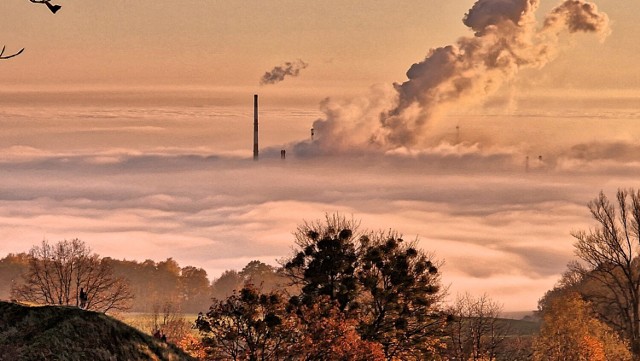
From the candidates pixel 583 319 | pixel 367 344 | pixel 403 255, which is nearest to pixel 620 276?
pixel 583 319

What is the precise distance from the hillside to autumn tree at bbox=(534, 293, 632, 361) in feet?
239

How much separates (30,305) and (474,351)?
6526 centimetres

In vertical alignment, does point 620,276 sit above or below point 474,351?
above

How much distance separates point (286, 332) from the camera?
6462cm

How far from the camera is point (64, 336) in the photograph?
137 ft

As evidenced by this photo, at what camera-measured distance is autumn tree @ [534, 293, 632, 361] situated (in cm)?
10631

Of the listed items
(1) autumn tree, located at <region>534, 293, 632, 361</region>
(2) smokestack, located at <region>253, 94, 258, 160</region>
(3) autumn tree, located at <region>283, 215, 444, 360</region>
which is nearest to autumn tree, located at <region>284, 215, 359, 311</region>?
(3) autumn tree, located at <region>283, 215, 444, 360</region>

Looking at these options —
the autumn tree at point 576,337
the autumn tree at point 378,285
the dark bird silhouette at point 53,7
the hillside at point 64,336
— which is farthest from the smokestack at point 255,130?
the dark bird silhouette at point 53,7

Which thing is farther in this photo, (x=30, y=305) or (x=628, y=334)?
(x=628, y=334)

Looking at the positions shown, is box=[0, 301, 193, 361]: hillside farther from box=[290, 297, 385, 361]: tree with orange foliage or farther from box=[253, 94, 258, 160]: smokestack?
box=[253, 94, 258, 160]: smokestack

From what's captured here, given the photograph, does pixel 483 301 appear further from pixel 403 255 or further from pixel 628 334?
pixel 403 255

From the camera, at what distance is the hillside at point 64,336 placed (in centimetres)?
4025

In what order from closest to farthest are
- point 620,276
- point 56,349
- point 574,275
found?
point 56,349 → point 620,276 → point 574,275

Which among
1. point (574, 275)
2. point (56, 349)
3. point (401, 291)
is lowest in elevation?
point (56, 349)
